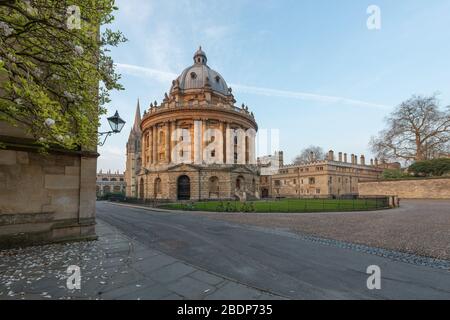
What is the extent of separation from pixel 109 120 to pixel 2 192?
3.91m

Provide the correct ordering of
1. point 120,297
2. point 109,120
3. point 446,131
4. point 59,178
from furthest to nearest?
point 446,131, point 109,120, point 59,178, point 120,297

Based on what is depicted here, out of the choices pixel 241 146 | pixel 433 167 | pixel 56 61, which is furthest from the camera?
pixel 241 146

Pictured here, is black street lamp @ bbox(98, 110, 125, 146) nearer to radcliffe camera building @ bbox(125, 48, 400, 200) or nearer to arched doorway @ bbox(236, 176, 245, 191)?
radcliffe camera building @ bbox(125, 48, 400, 200)

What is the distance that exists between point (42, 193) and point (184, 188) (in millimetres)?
32732

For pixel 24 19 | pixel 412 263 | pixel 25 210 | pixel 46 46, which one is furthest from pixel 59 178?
pixel 412 263

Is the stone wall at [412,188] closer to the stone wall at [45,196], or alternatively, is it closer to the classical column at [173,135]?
the classical column at [173,135]

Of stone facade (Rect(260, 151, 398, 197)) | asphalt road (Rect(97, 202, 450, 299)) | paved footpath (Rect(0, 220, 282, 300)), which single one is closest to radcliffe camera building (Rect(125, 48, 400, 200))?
stone facade (Rect(260, 151, 398, 197))

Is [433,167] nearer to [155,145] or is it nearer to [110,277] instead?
[110,277]

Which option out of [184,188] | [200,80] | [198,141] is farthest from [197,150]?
[200,80]

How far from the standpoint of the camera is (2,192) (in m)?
6.90

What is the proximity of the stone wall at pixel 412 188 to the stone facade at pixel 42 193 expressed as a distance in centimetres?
4627

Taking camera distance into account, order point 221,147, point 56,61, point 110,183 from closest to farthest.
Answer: point 56,61 < point 221,147 < point 110,183

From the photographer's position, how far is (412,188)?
37906 millimetres
